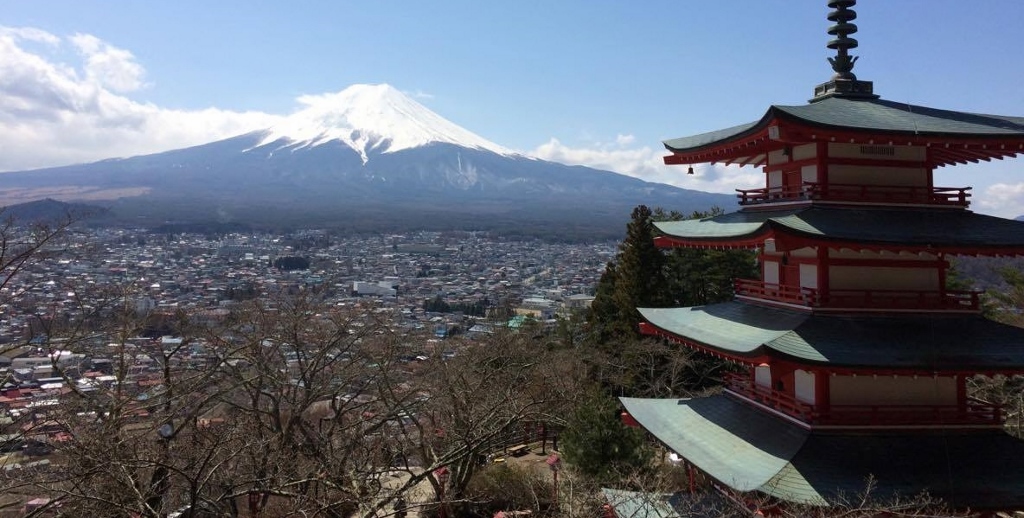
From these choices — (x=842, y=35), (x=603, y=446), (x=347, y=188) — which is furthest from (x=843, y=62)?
(x=347, y=188)

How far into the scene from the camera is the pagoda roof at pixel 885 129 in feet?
27.6

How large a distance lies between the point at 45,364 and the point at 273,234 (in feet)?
242

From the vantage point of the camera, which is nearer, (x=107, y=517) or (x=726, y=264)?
(x=107, y=517)

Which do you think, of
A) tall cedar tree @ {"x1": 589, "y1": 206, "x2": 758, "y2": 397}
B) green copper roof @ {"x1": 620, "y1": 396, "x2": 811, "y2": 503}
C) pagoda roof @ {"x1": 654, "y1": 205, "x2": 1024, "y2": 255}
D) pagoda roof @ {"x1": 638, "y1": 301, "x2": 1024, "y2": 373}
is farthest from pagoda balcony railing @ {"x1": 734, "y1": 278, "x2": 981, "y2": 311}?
tall cedar tree @ {"x1": 589, "y1": 206, "x2": 758, "y2": 397}

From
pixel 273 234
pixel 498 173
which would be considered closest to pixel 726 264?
pixel 273 234

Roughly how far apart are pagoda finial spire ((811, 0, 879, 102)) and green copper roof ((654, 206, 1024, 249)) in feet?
7.21

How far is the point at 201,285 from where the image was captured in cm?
4909

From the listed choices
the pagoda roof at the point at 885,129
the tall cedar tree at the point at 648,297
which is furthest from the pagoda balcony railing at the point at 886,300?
the tall cedar tree at the point at 648,297

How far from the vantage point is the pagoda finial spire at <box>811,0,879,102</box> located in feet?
32.2

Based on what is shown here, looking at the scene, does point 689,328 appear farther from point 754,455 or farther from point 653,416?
point 754,455

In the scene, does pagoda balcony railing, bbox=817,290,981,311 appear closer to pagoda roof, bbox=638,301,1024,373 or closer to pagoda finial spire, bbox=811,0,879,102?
pagoda roof, bbox=638,301,1024,373

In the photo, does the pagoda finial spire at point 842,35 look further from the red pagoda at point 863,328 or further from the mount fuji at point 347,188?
the mount fuji at point 347,188

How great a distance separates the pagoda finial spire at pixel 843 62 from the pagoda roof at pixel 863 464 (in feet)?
16.4

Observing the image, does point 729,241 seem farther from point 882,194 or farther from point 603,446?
point 603,446
